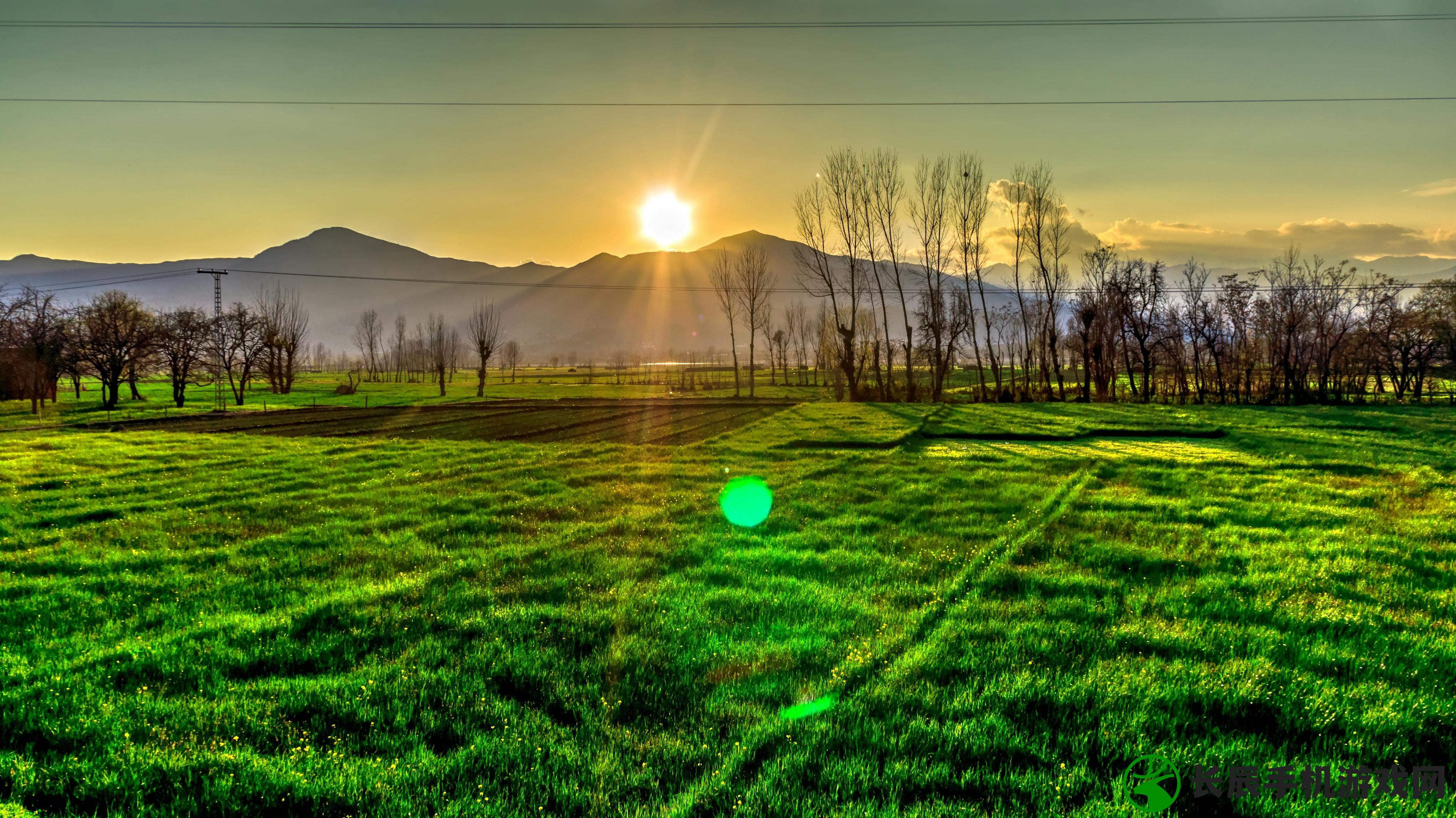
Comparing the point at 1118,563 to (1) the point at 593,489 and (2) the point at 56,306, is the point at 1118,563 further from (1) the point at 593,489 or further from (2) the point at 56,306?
(2) the point at 56,306

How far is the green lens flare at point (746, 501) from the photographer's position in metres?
11.8

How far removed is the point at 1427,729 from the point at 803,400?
50.6 meters

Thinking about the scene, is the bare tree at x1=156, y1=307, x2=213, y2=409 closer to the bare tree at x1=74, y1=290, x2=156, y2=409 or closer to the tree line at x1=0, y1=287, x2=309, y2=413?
the tree line at x1=0, y1=287, x2=309, y2=413

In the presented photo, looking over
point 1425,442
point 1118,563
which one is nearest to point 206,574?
point 1118,563

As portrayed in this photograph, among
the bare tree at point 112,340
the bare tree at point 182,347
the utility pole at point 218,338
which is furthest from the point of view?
the utility pole at point 218,338

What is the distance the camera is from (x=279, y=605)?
289 inches

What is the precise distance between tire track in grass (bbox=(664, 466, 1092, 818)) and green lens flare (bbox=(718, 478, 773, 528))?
4.18 metres

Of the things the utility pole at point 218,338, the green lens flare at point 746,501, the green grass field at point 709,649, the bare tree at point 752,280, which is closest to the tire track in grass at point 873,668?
the green grass field at point 709,649

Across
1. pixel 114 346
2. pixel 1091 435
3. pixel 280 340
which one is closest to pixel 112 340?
pixel 114 346

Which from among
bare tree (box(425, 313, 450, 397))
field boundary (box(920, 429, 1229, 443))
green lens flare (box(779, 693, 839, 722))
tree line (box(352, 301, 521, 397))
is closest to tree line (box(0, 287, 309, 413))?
bare tree (box(425, 313, 450, 397))

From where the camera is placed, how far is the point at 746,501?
44.5ft

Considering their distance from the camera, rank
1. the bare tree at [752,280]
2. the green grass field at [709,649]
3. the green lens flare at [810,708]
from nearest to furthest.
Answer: the green grass field at [709,649] < the green lens flare at [810,708] < the bare tree at [752,280]

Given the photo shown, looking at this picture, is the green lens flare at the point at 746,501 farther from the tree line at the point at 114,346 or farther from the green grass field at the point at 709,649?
the tree line at the point at 114,346

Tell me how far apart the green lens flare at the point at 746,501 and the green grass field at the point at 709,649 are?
506 millimetres
